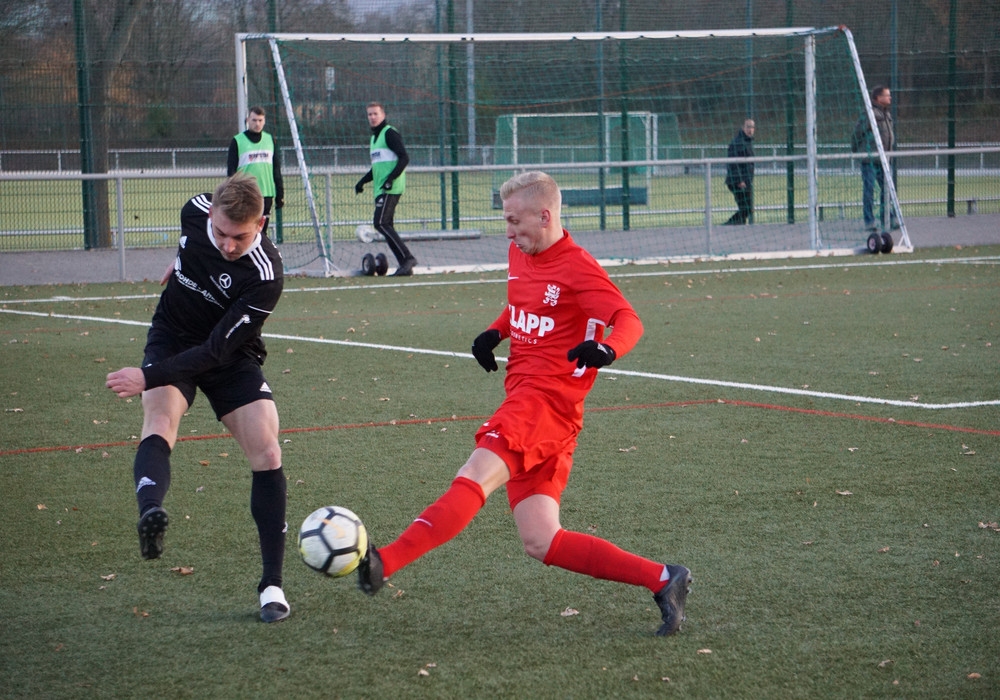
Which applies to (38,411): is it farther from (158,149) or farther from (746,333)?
(158,149)

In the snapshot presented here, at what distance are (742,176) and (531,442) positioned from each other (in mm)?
15864

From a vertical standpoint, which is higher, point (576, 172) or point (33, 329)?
point (576, 172)

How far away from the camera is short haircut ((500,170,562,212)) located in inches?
157

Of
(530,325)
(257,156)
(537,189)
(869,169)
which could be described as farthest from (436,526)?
(869,169)

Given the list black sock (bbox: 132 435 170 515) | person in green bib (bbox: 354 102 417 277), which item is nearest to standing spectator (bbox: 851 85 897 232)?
person in green bib (bbox: 354 102 417 277)

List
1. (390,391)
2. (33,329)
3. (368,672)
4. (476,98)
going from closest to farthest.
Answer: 1. (368,672)
2. (390,391)
3. (33,329)
4. (476,98)

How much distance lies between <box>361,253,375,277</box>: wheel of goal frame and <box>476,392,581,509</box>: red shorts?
36.1 ft

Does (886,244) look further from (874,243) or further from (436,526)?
(436,526)

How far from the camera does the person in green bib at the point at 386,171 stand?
14219 millimetres

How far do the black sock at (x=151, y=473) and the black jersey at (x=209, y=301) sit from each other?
0.23m

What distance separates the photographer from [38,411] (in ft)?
23.6

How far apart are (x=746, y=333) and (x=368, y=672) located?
7.00m

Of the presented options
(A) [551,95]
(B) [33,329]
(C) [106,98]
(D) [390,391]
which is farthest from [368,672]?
(A) [551,95]

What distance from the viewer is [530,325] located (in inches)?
160
